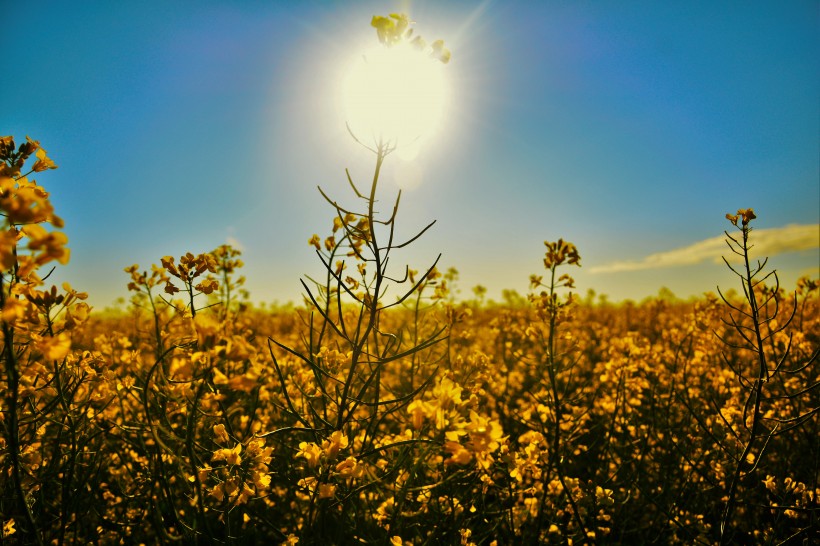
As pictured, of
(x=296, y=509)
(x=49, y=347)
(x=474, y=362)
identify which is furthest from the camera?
(x=474, y=362)

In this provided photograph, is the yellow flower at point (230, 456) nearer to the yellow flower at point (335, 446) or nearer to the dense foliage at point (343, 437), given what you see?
the dense foliage at point (343, 437)

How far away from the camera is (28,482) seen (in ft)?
6.79

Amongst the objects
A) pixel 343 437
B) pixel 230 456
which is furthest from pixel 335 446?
pixel 230 456

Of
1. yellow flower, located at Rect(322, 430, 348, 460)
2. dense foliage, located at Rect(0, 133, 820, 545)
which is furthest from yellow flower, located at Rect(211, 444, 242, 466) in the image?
yellow flower, located at Rect(322, 430, 348, 460)

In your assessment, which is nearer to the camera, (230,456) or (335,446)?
(335,446)

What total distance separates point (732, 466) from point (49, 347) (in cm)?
415

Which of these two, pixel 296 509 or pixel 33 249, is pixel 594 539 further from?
pixel 33 249

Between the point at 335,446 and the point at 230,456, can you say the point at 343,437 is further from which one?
the point at 230,456

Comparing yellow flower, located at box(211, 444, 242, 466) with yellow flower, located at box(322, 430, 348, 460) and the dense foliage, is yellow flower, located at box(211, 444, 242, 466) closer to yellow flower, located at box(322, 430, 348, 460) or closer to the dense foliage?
the dense foliage

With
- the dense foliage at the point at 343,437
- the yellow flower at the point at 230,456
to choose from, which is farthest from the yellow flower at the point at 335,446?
the yellow flower at the point at 230,456

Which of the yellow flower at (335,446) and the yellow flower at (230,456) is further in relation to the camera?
the yellow flower at (230,456)

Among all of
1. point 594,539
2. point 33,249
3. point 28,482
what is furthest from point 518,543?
point 33,249

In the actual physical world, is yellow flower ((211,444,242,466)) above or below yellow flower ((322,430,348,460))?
below

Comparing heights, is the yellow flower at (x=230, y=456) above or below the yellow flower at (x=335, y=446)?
below
